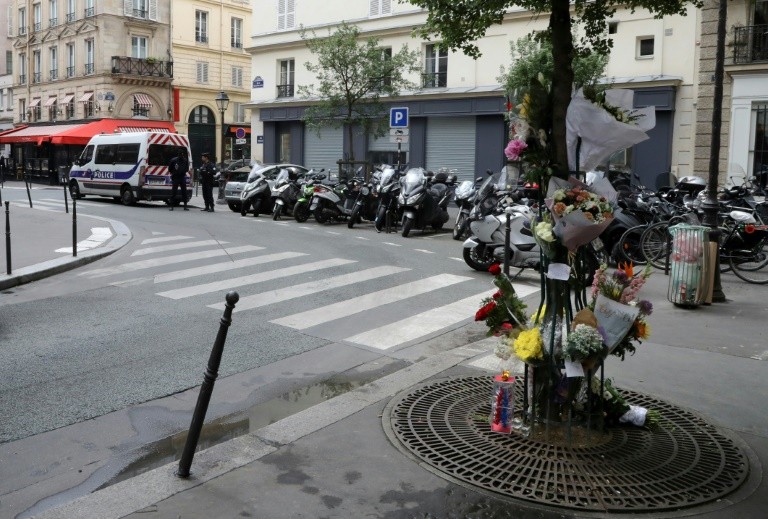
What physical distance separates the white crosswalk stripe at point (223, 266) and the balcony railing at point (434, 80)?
1681cm

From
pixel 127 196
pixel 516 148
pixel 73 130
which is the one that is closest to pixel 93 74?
Result: pixel 73 130

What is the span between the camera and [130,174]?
81.1ft

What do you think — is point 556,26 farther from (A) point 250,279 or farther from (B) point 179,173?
(B) point 179,173

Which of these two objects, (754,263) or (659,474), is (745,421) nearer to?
(659,474)

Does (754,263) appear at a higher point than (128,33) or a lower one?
lower

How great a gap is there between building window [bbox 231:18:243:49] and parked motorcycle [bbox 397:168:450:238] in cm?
3690

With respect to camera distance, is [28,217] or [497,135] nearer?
[28,217]

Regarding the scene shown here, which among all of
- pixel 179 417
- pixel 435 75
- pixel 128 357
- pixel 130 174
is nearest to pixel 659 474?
pixel 179 417

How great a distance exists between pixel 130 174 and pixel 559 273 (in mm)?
22199

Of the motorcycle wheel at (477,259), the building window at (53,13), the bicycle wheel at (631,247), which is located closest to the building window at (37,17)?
the building window at (53,13)

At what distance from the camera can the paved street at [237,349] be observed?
509cm

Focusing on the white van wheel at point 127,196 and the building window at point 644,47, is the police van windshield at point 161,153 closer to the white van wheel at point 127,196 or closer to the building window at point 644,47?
the white van wheel at point 127,196

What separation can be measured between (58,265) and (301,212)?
8.19 meters

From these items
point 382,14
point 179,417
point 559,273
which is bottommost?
point 179,417
